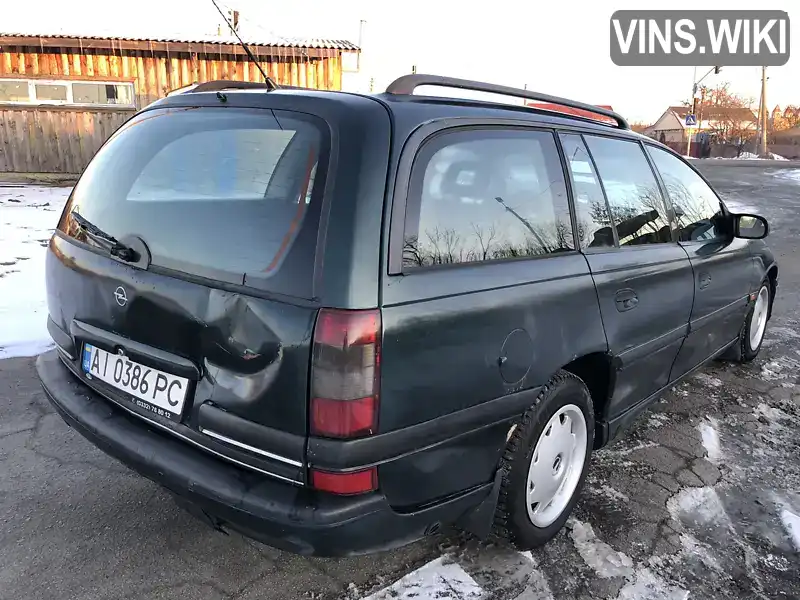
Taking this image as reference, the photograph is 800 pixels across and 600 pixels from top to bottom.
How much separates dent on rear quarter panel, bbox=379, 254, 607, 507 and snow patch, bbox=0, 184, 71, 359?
11.8ft

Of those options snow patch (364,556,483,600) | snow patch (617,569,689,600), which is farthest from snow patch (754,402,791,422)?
snow patch (364,556,483,600)

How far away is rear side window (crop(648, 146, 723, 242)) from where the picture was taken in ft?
10.8

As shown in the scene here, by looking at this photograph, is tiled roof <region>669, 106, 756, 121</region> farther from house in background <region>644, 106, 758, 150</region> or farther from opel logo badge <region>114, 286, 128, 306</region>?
opel logo badge <region>114, 286, 128, 306</region>

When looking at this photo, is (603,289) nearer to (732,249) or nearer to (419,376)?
(419,376)

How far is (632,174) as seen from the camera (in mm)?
2975

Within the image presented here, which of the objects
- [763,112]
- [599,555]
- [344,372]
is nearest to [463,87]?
[344,372]

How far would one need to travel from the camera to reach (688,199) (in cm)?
348

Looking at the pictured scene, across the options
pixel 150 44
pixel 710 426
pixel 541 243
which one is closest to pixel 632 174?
pixel 541 243

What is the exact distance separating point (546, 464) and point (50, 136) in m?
13.7

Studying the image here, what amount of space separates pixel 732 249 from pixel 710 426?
114 cm

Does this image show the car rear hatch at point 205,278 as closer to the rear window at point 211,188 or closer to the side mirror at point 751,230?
the rear window at point 211,188

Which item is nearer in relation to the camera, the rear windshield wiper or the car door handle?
the rear windshield wiper

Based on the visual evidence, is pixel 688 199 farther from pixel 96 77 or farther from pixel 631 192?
pixel 96 77

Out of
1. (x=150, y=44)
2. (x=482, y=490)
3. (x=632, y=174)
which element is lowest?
(x=482, y=490)
